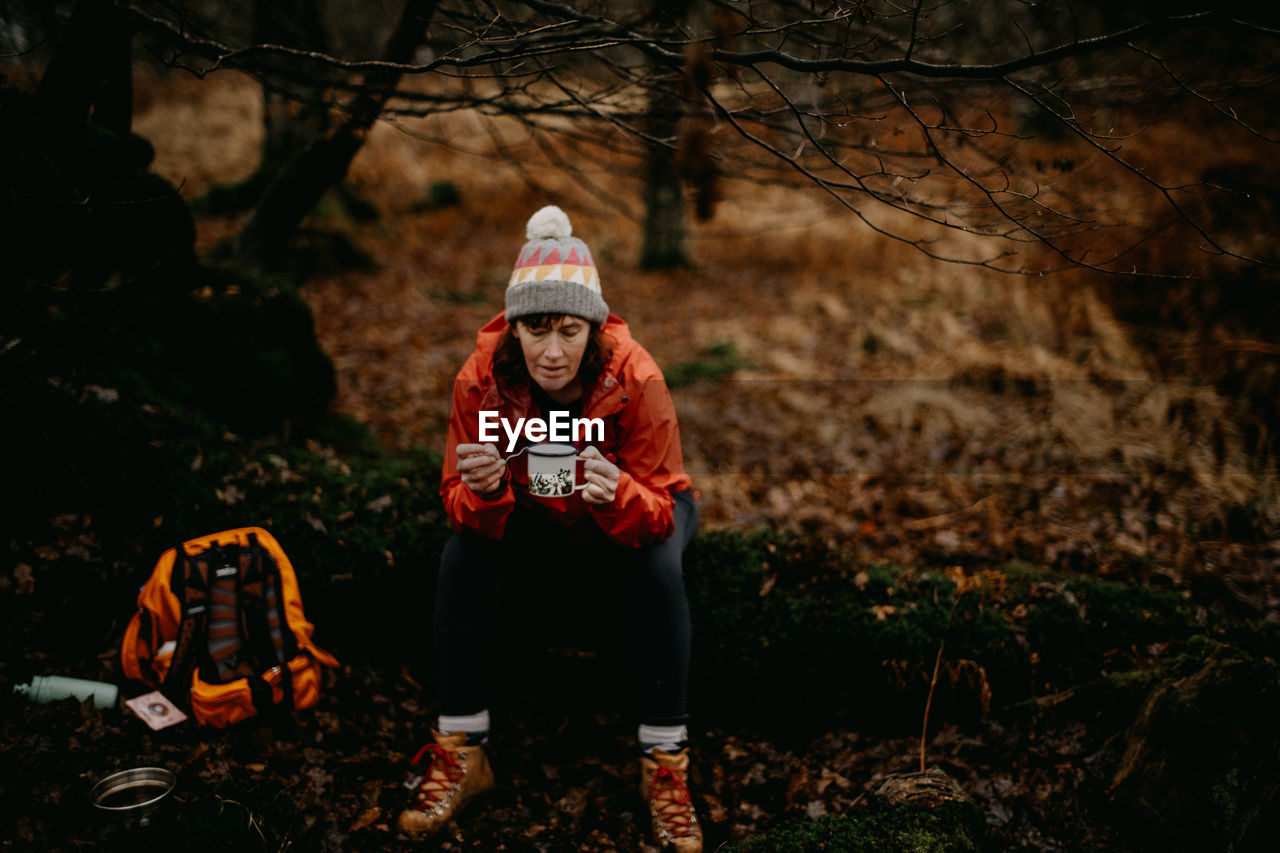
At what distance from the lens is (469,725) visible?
9.27 ft

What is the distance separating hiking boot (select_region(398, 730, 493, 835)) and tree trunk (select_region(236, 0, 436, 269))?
3.13 metres

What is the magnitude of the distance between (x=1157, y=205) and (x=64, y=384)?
11.1 m

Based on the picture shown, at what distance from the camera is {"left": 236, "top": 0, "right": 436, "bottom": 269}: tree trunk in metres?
3.83

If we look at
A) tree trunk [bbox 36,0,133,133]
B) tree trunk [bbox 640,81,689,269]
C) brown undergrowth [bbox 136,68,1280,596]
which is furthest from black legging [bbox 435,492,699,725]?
tree trunk [bbox 640,81,689,269]

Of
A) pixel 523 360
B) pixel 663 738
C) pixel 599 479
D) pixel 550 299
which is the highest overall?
pixel 550 299

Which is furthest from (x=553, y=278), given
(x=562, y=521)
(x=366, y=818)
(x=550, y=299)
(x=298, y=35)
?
(x=298, y=35)

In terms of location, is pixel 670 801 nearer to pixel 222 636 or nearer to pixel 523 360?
pixel 523 360

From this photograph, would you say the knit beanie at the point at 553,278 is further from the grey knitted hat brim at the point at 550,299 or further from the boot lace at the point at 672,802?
the boot lace at the point at 672,802

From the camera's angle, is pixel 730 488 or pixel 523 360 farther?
pixel 730 488

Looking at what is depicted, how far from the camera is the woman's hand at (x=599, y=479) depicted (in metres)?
2.43

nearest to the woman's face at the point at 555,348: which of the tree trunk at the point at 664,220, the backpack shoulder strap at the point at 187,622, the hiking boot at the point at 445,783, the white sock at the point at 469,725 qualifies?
the white sock at the point at 469,725

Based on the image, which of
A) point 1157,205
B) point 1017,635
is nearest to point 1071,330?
point 1157,205

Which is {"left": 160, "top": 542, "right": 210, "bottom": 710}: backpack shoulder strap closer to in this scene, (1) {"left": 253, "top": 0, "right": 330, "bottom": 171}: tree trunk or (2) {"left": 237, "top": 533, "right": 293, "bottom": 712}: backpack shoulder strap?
(2) {"left": 237, "top": 533, "right": 293, "bottom": 712}: backpack shoulder strap

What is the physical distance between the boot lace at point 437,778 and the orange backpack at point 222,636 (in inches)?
25.8
